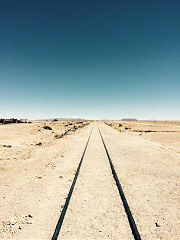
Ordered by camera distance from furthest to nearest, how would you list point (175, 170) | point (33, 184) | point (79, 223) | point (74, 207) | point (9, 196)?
point (175, 170) → point (33, 184) → point (9, 196) → point (74, 207) → point (79, 223)

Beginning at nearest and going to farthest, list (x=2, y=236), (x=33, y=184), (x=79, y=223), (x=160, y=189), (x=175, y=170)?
1. (x=2, y=236)
2. (x=79, y=223)
3. (x=160, y=189)
4. (x=33, y=184)
5. (x=175, y=170)

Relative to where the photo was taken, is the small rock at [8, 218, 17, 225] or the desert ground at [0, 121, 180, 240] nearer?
the desert ground at [0, 121, 180, 240]

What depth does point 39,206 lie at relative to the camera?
17.0 feet

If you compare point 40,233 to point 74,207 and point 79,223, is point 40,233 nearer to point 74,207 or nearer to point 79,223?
point 79,223

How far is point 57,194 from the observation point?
237 inches

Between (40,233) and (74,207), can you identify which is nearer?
(40,233)

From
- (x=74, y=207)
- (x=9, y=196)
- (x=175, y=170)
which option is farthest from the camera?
(x=175, y=170)

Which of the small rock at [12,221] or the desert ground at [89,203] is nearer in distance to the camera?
the desert ground at [89,203]

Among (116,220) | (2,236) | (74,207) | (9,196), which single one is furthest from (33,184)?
(116,220)

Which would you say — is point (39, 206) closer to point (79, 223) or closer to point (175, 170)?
point (79, 223)

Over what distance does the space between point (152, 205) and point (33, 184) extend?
410cm

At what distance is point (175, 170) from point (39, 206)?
661 cm

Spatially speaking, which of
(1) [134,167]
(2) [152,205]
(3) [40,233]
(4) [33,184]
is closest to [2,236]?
(3) [40,233]

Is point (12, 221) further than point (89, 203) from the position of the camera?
No
